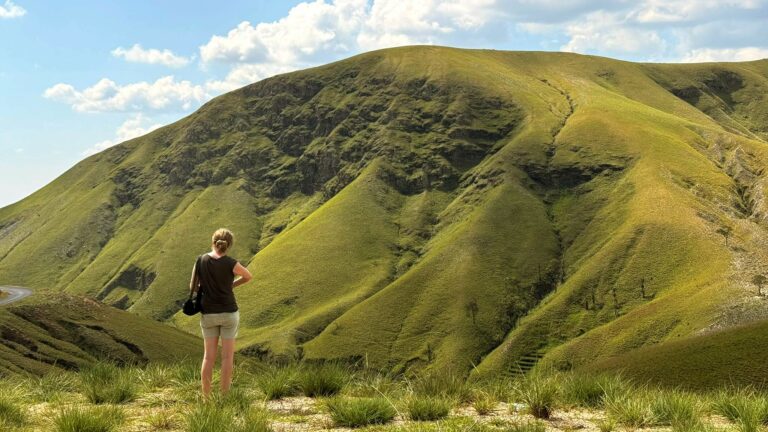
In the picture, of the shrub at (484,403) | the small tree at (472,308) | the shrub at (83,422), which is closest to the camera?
the shrub at (83,422)

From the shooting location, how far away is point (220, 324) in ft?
46.9

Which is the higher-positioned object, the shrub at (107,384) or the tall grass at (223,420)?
the tall grass at (223,420)

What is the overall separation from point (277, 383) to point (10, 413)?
17.0 feet

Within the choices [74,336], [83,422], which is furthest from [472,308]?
[83,422]

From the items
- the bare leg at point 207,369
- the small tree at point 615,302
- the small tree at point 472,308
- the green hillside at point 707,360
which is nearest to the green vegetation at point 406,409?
the bare leg at point 207,369

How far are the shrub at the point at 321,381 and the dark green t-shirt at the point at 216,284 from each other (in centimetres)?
247

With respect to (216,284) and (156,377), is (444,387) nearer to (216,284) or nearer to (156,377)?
(216,284)

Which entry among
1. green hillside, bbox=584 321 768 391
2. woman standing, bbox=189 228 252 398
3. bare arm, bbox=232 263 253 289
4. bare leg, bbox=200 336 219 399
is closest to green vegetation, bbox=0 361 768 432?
bare leg, bbox=200 336 219 399

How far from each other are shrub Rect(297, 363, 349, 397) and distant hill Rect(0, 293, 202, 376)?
231 feet

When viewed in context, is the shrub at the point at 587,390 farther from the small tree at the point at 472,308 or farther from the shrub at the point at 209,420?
the small tree at the point at 472,308

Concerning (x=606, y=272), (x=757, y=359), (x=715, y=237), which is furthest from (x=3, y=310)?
(x=715, y=237)

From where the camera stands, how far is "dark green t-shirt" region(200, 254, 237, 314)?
14164 mm

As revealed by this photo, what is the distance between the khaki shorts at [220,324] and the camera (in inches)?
558

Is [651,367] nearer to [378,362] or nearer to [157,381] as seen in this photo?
[378,362]
